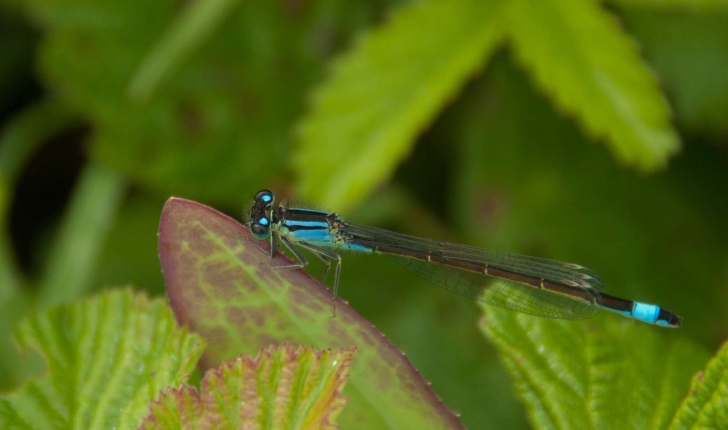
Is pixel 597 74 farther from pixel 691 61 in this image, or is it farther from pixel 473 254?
pixel 691 61

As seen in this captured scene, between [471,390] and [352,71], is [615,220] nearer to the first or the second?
[471,390]

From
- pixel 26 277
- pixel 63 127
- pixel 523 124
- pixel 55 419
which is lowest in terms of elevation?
pixel 55 419

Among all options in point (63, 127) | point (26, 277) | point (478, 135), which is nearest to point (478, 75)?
point (478, 135)

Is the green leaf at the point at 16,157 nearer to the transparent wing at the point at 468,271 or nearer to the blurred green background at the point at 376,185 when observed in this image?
the blurred green background at the point at 376,185

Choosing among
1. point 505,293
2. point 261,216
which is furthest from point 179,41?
point 505,293

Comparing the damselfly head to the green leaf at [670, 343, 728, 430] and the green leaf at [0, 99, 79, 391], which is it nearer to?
the green leaf at [670, 343, 728, 430]
